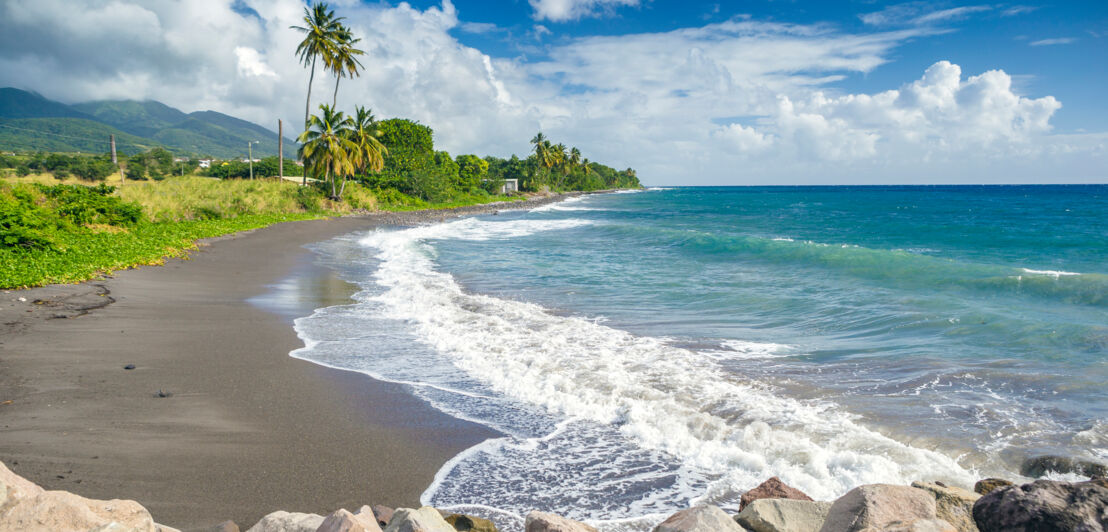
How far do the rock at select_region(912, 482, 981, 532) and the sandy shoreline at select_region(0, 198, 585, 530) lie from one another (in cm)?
327

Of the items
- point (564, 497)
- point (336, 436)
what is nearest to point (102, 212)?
point (336, 436)

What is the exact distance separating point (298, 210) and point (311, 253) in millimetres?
20668

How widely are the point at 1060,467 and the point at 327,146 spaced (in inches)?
1803

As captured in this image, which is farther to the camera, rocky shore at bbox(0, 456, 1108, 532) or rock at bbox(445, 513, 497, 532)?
rock at bbox(445, 513, 497, 532)

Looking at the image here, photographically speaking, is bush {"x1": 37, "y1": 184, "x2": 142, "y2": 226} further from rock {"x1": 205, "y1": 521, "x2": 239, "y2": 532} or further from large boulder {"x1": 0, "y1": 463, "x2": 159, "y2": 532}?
rock {"x1": 205, "y1": 521, "x2": 239, "y2": 532}

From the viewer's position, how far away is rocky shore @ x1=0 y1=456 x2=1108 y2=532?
2621 millimetres

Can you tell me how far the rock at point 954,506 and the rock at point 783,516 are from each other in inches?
23.0

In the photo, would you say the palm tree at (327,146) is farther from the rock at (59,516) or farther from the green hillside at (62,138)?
the green hillside at (62,138)

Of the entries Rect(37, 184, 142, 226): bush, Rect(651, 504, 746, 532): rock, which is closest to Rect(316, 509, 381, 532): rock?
Rect(651, 504, 746, 532): rock

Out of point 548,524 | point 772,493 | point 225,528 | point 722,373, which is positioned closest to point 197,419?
point 225,528

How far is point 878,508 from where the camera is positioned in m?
2.97

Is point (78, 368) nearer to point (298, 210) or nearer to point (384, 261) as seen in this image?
point (384, 261)

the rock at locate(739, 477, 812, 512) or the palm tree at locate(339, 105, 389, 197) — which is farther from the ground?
the palm tree at locate(339, 105, 389, 197)

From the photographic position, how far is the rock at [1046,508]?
2.62 meters
